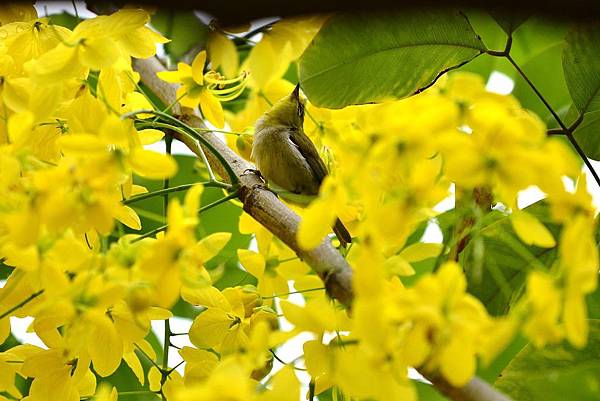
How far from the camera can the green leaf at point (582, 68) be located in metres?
0.70

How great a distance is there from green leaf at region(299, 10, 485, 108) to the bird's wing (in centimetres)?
12

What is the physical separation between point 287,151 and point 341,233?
0.32 metres

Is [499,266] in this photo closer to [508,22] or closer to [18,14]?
[508,22]

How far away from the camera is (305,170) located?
0.92 metres

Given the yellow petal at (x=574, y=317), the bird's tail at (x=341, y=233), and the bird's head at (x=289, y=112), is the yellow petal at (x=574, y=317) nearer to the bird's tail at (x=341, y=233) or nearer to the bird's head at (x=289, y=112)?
the bird's tail at (x=341, y=233)

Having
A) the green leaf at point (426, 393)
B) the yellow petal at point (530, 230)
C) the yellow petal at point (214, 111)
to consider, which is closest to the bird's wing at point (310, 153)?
the yellow petal at point (214, 111)

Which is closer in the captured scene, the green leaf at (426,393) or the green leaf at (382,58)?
the green leaf at (382,58)

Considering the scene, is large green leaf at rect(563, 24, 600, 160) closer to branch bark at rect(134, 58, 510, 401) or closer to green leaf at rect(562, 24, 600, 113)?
green leaf at rect(562, 24, 600, 113)

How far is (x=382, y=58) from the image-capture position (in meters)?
0.70

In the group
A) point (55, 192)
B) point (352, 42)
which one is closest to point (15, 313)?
point (55, 192)

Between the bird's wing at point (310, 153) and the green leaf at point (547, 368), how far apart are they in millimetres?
251

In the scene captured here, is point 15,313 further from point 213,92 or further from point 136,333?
point 213,92

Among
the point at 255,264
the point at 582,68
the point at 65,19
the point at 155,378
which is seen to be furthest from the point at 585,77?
the point at 65,19

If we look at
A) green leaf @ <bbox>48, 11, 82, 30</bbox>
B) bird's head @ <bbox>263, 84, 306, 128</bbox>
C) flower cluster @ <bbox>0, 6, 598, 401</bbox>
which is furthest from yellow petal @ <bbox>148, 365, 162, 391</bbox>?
green leaf @ <bbox>48, 11, 82, 30</bbox>
